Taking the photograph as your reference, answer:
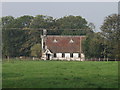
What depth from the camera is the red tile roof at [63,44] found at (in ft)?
234

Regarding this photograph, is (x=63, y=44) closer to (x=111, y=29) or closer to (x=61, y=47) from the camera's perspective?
(x=61, y=47)

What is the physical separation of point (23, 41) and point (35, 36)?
11.1ft

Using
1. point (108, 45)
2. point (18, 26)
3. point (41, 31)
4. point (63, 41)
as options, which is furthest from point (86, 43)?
point (18, 26)

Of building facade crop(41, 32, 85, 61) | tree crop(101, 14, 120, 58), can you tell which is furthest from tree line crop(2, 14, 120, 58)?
building facade crop(41, 32, 85, 61)

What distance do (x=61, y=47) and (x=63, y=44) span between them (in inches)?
38.5

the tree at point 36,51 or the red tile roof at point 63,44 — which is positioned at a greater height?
the red tile roof at point 63,44

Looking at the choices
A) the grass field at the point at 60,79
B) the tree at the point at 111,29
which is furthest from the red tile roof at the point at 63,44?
the grass field at the point at 60,79

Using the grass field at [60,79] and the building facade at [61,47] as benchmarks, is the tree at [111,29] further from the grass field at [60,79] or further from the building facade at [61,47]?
the grass field at [60,79]

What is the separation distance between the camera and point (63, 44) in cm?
7281

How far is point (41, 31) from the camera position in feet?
263

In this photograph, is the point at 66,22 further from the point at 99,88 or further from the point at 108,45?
the point at 99,88

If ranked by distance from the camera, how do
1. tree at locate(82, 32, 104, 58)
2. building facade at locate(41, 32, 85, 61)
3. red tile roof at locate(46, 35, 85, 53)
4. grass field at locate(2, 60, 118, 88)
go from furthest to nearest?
1. red tile roof at locate(46, 35, 85, 53)
2. building facade at locate(41, 32, 85, 61)
3. tree at locate(82, 32, 104, 58)
4. grass field at locate(2, 60, 118, 88)

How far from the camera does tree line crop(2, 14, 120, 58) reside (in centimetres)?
6194

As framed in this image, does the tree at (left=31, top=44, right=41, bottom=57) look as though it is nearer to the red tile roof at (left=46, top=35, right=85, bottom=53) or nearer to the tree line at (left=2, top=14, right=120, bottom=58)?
the tree line at (left=2, top=14, right=120, bottom=58)
